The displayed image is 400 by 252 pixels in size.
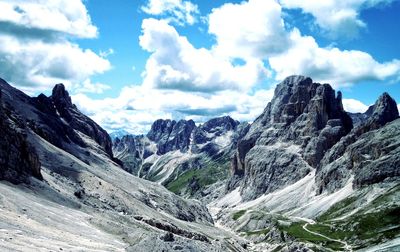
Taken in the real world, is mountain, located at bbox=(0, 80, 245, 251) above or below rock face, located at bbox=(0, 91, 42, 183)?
below

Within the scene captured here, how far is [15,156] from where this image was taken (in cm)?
11456

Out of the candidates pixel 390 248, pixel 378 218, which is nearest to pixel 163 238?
pixel 390 248

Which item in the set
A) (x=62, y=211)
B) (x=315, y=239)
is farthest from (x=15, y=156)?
(x=315, y=239)

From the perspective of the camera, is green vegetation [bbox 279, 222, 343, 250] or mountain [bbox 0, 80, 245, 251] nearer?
mountain [bbox 0, 80, 245, 251]

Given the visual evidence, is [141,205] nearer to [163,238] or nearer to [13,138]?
[13,138]

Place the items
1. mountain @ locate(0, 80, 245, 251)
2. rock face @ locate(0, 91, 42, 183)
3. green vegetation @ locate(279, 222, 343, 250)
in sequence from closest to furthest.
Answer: mountain @ locate(0, 80, 245, 251), rock face @ locate(0, 91, 42, 183), green vegetation @ locate(279, 222, 343, 250)

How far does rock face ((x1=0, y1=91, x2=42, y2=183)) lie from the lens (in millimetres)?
108000

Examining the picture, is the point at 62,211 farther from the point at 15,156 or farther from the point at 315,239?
the point at 315,239

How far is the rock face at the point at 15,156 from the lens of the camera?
354 ft

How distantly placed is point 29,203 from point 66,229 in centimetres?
1202

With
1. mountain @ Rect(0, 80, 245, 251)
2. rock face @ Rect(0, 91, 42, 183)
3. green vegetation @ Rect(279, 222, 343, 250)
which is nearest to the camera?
mountain @ Rect(0, 80, 245, 251)

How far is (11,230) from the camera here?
230 ft

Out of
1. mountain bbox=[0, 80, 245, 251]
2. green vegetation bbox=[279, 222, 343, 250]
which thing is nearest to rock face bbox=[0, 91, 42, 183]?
mountain bbox=[0, 80, 245, 251]

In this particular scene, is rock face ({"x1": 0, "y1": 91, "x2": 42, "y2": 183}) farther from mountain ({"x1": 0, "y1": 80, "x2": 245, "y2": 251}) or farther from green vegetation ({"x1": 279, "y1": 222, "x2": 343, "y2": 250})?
green vegetation ({"x1": 279, "y1": 222, "x2": 343, "y2": 250})
